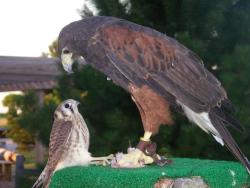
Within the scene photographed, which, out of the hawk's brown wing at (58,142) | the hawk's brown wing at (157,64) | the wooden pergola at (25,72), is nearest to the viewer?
the hawk's brown wing at (157,64)

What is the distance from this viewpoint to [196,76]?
2258 millimetres

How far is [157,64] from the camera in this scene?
2264mm

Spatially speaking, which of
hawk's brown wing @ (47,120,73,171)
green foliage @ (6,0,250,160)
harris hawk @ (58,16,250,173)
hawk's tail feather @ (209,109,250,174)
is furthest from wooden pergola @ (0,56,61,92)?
hawk's tail feather @ (209,109,250,174)

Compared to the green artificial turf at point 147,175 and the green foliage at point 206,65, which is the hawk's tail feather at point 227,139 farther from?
the green foliage at point 206,65

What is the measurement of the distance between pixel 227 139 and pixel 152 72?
0.43m

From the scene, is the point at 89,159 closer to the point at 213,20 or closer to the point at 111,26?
the point at 111,26

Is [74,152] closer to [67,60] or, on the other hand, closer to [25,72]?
[67,60]

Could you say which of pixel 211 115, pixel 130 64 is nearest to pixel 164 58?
pixel 130 64

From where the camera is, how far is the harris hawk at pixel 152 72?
223 centimetres

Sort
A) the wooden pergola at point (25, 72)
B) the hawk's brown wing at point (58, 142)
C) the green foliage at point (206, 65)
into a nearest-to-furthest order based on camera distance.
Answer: the hawk's brown wing at point (58, 142)
the green foliage at point (206, 65)
the wooden pergola at point (25, 72)

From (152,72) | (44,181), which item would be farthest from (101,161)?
(152,72)

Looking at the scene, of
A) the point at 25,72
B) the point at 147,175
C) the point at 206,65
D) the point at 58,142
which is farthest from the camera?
the point at 25,72

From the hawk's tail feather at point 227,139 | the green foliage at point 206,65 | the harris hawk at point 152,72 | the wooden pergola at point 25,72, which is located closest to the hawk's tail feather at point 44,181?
the harris hawk at point 152,72

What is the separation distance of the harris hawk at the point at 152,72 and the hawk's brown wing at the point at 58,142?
275 mm
